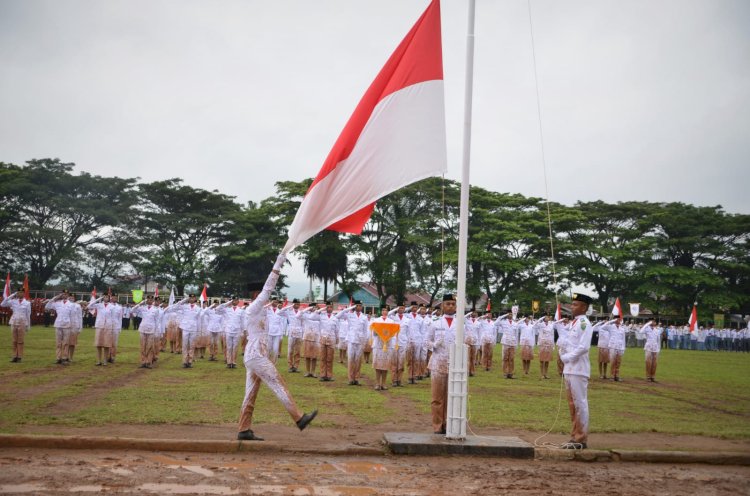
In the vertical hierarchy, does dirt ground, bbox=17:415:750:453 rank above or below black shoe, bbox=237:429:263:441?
below

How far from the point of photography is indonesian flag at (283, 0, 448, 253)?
883cm

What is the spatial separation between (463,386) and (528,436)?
227cm

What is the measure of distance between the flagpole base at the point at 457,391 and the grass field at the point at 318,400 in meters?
2.46

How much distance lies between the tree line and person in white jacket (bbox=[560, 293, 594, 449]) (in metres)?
38.2

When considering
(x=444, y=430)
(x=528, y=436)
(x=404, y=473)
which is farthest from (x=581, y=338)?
(x=404, y=473)

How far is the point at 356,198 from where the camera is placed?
8805mm

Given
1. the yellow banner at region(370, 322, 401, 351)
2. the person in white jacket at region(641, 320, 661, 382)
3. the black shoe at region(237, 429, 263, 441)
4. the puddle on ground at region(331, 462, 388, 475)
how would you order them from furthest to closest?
the person in white jacket at region(641, 320, 661, 382) → the yellow banner at region(370, 322, 401, 351) → the black shoe at region(237, 429, 263, 441) → the puddle on ground at region(331, 462, 388, 475)

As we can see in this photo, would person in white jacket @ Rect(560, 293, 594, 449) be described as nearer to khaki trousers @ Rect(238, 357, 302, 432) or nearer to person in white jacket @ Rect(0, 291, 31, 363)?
khaki trousers @ Rect(238, 357, 302, 432)

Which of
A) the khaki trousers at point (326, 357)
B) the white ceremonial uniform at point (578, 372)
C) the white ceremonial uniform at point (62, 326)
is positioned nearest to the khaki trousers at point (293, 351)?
the khaki trousers at point (326, 357)

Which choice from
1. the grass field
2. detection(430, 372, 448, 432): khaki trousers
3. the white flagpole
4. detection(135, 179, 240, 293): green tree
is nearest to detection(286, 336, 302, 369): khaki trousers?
the grass field

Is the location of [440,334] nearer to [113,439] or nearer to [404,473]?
[404,473]

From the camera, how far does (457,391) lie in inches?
344

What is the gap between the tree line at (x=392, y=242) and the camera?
50125 mm

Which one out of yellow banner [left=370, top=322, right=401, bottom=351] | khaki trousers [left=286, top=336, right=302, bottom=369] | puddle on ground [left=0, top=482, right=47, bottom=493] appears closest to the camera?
puddle on ground [left=0, top=482, right=47, bottom=493]
